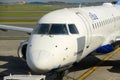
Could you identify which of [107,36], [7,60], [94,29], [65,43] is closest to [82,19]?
[94,29]

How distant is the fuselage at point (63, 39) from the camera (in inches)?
532

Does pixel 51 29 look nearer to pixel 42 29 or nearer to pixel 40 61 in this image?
pixel 42 29

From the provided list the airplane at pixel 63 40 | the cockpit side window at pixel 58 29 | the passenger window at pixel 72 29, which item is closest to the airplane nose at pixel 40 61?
A: the airplane at pixel 63 40

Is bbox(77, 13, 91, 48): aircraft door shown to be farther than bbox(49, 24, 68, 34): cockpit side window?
Yes

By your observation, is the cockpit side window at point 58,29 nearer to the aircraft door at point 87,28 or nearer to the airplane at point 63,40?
the airplane at point 63,40

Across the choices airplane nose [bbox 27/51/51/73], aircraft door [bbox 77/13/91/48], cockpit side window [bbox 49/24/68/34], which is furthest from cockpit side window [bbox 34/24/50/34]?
aircraft door [bbox 77/13/91/48]

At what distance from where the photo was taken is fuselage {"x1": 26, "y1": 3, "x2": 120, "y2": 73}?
1352 centimetres

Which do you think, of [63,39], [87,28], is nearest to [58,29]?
[63,39]

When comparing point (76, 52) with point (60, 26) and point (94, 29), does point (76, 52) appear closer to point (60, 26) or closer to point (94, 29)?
point (60, 26)

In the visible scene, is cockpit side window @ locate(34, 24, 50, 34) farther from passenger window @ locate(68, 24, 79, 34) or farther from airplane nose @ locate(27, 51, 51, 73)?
airplane nose @ locate(27, 51, 51, 73)

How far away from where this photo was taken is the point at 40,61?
13.1 meters

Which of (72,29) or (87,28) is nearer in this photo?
(72,29)

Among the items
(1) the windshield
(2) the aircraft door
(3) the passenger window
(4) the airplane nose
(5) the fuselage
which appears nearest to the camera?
(4) the airplane nose

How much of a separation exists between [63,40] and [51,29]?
1.07 m
